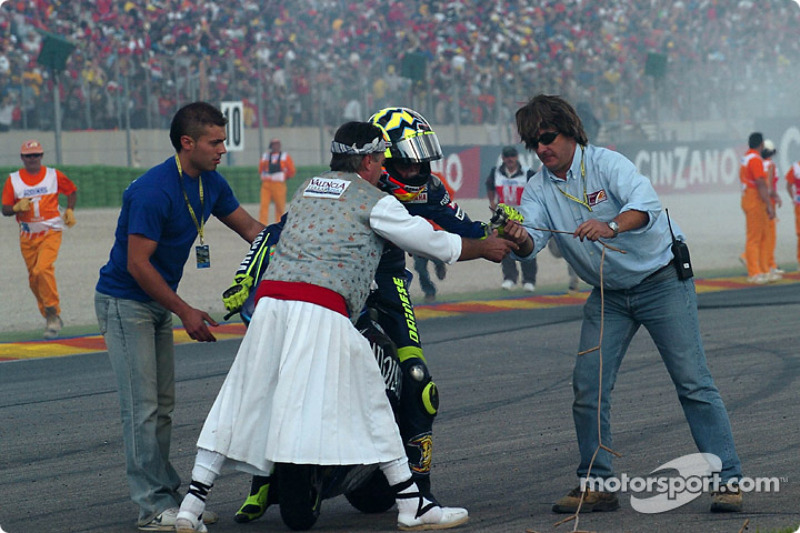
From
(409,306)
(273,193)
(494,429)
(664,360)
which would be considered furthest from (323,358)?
(273,193)

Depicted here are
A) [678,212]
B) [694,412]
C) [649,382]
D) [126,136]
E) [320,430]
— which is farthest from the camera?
[678,212]

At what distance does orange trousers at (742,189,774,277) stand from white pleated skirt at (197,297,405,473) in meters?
12.1

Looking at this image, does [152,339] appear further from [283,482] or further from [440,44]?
[440,44]

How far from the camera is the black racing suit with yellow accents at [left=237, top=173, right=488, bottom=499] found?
524cm

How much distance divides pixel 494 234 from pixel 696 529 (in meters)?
1.56

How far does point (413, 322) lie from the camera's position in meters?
5.46

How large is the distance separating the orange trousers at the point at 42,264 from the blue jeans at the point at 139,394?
23.5 ft

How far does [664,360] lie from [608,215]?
2.34 ft

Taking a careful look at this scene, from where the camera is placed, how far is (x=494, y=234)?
211 inches

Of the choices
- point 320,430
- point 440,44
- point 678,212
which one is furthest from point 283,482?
point 440,44

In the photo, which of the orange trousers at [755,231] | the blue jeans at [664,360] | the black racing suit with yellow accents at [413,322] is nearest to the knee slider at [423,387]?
the black racing suit with yellow accents at [413,322]

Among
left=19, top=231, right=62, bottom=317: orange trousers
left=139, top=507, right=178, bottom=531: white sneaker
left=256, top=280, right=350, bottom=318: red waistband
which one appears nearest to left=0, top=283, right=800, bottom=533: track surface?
left=139, top=507, right=178, bottom=531: white sneaker

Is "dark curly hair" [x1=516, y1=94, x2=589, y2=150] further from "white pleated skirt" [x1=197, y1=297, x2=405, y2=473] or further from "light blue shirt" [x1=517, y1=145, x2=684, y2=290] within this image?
"white pleated skirt" [x1=197, y1=297, x2=405, y2=473]

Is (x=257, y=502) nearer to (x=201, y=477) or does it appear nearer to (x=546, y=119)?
(x=201, y=477)
